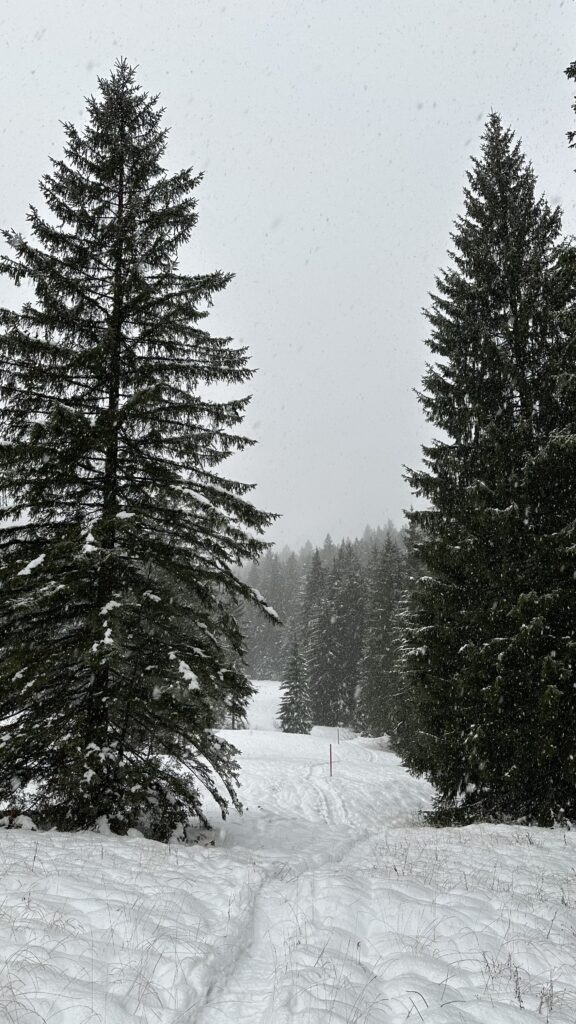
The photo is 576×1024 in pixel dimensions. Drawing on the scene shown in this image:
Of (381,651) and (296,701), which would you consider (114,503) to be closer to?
(381,651)

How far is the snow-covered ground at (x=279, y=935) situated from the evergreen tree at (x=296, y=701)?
35.1 m

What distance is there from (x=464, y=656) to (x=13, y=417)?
30.2 feet

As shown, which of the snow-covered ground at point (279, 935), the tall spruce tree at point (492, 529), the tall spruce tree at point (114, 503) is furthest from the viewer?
the tall spruce tree at point (492, 529)

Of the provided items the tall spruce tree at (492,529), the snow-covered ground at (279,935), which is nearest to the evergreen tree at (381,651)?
the tall spruce tree at (492,529)

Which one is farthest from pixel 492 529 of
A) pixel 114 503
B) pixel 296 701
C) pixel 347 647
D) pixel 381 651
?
pixel 347 647

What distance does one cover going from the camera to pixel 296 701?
41312mm

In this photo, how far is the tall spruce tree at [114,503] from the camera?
23.5 feet

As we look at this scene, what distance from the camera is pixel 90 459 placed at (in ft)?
26.2

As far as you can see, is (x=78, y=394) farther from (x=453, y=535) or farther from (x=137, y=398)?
(x=453, y=535)

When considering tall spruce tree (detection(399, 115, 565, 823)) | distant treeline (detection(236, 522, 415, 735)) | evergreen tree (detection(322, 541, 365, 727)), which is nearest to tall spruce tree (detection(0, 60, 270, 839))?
tall spruce tree (detection(399, 115, 565, 823))

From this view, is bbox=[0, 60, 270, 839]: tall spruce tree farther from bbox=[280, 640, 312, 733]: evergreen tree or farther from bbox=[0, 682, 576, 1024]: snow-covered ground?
bbox=[280, 640, 312, 733]: evergreen tree

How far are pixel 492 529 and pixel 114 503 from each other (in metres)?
7.14

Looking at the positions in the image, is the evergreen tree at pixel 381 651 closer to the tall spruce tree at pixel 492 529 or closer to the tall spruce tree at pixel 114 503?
the tall spruce tree at pixel 492 529

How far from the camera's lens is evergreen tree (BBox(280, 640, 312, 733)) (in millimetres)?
40594
